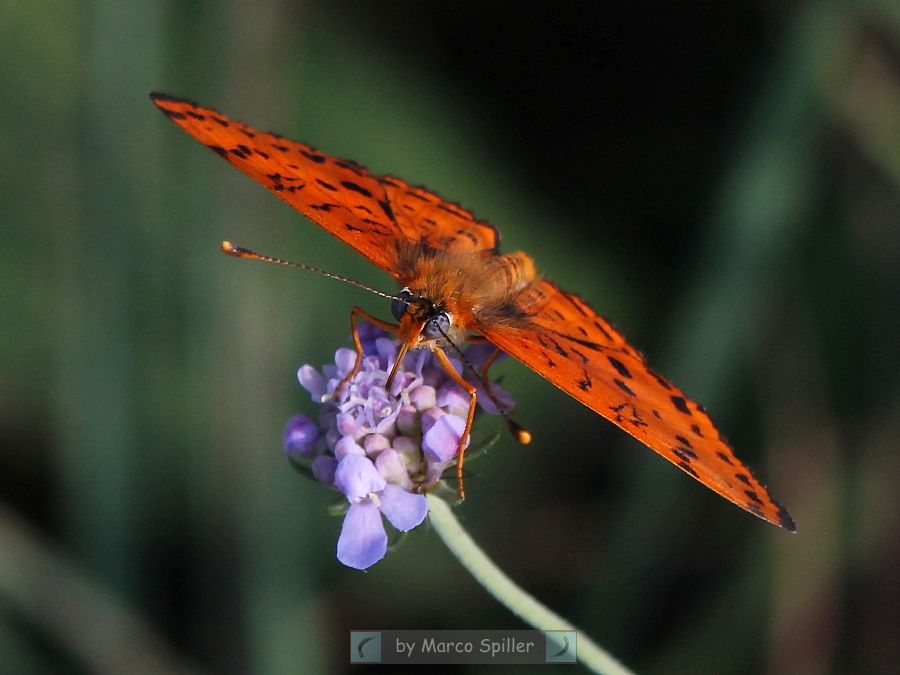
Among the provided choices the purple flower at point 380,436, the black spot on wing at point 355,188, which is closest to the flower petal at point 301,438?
the purple flower at point 380,436

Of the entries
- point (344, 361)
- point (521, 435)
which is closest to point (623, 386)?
point (521, 435)

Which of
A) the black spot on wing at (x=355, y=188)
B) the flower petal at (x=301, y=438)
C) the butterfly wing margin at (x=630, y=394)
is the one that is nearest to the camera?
the butterfly wing margin at (x=630, y=394)

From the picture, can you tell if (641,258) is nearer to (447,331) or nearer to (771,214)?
(771,214)

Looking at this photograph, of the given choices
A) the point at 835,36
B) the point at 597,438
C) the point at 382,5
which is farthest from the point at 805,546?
the point at 382,5

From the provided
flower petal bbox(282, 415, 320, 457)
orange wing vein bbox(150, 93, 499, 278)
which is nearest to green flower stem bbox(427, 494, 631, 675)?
flower petal bbox(282, 415, 320, 457)

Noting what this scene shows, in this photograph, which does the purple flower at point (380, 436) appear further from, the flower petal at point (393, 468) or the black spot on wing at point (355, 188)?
the black spot on wing at point (355, 188)

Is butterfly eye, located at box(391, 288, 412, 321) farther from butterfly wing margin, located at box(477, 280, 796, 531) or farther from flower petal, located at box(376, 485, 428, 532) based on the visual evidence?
flower petal, located at box(376, 485, 428, 532)
